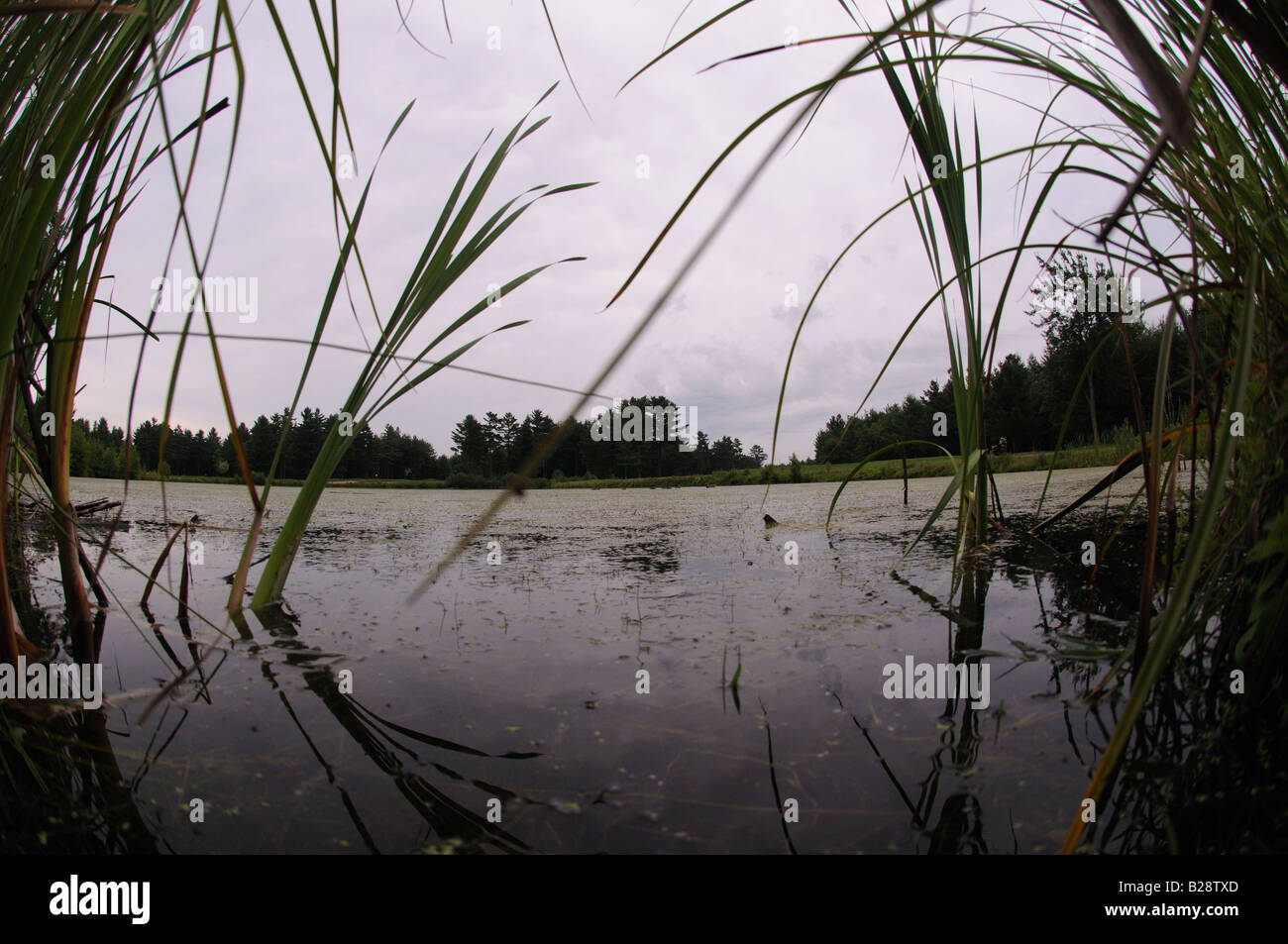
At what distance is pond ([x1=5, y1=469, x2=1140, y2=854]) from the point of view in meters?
0.86

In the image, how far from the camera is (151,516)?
5141 millimetres

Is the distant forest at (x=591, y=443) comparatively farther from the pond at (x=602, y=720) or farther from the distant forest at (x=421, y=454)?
the pond at (x=602, y=720)

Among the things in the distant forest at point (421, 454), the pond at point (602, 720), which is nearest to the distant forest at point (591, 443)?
the distant forest at point (421, 454)

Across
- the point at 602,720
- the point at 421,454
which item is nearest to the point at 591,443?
the point at 421,454

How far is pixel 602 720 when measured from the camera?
1.17 m

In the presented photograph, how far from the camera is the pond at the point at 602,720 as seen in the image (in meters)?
0.86

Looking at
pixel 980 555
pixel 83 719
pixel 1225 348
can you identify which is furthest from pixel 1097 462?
pixel 83 719

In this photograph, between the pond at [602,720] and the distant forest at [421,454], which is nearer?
the pond at [602,720]

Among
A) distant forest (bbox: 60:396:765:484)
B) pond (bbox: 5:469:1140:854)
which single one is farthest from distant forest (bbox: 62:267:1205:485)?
pond (bbox: 5:469:1140:854)

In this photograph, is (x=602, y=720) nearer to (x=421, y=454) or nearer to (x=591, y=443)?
(x=421, y=454)
